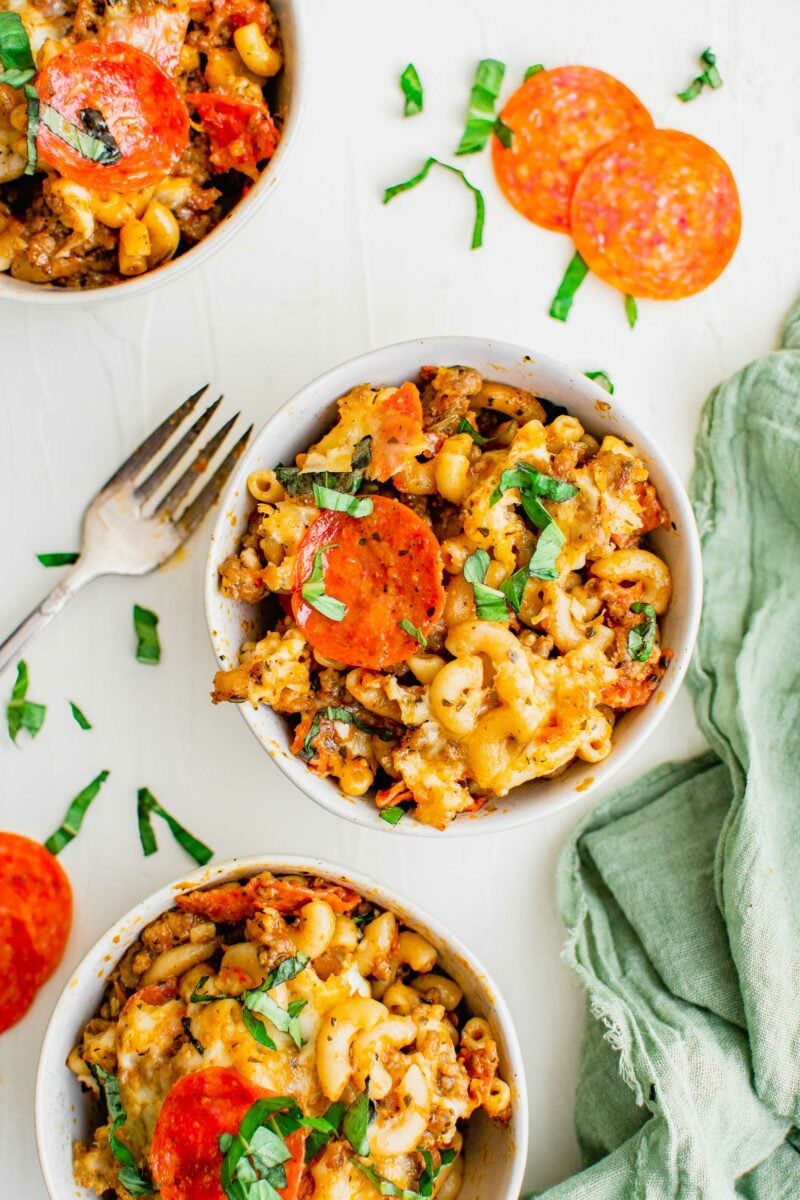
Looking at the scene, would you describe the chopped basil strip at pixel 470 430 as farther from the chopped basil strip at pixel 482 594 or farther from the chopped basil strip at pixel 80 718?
the chopped basil strip at pixel 80 718

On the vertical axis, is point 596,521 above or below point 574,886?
above

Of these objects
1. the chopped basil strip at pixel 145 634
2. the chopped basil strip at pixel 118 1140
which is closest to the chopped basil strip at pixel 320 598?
the chopped basil strip at pixel 145 634

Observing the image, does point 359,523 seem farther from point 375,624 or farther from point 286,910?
point 286,910

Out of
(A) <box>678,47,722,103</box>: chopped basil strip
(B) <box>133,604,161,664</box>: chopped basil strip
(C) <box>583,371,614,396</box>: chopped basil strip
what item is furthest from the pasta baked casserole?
(A) <box>678,47,722,103</box>: chopped basil strip

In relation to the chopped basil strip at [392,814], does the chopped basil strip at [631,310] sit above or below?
above

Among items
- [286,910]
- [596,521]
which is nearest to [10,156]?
[596,521]
